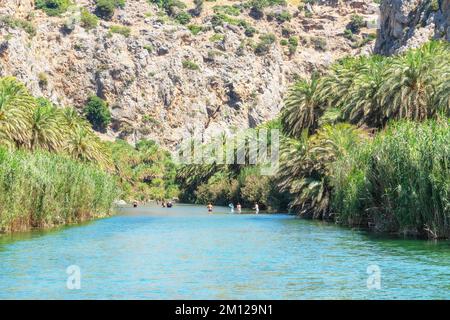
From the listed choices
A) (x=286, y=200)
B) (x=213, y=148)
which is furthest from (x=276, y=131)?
(x=213, y=148)

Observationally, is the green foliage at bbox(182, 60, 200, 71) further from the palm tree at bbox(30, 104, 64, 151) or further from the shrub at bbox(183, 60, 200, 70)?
the palm tree at bbox(30, 104, 64, 151)

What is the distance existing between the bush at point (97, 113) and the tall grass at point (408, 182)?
127533mm

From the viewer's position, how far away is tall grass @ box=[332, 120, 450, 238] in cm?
4347

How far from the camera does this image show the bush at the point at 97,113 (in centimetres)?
17912

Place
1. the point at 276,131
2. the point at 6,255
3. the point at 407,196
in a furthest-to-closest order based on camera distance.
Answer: the point at 276,131
the point at 407,196
the point at 6,255

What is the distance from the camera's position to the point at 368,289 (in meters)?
28.2

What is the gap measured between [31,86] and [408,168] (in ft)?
447

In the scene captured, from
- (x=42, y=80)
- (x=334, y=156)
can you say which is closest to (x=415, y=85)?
(x=334, y=156)

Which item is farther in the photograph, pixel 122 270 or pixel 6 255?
pixel 6 255

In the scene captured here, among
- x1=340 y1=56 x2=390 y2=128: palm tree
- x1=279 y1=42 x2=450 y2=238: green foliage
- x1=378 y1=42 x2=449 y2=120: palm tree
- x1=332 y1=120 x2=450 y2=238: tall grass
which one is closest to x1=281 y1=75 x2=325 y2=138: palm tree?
x1=279 y1=42 x2=450 y2=238: green foliage

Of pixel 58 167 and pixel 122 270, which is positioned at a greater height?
pixel 58 167

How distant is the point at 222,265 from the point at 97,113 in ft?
483

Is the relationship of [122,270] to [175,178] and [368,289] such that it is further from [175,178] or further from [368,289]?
[175,178]

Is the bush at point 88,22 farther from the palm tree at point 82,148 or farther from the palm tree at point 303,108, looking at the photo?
the palm tree at point 303,108
